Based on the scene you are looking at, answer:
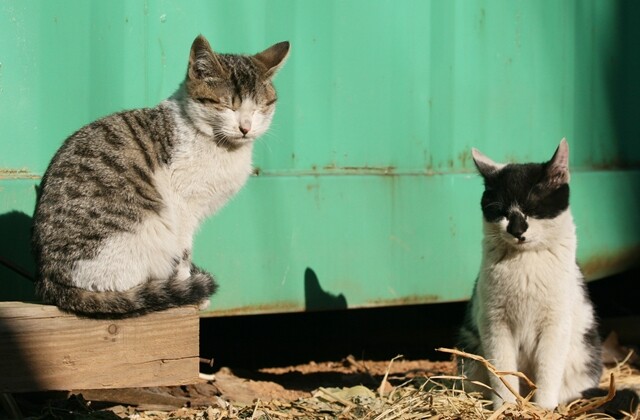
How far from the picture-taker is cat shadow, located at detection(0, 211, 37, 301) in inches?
164

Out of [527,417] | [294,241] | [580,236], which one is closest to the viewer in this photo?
[527,417]

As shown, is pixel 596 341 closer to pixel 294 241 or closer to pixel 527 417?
pixel 527 417

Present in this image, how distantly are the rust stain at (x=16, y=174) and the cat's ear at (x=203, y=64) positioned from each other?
0.92 metres

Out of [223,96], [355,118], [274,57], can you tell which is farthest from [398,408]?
[355,118]

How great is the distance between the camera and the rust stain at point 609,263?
19.1 feet

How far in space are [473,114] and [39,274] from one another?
2844 millimetres

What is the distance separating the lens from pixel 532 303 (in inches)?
161

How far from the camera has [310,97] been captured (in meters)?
4.92

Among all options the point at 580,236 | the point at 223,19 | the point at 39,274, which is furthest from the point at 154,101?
the point at 580,236

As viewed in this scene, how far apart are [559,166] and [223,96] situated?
1.61 metres

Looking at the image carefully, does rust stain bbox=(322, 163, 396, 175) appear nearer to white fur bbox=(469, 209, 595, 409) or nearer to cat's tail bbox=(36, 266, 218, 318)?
white fur bbox=(469, 209, 595, 409)

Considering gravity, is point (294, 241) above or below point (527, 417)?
above

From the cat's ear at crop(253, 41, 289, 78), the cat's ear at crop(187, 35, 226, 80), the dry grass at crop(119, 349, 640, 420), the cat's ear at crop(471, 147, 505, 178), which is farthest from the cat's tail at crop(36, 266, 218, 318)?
the cat's ear at crop(471, 147, 505, 178)

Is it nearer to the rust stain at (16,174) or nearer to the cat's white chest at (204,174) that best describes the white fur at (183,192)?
the cat's white chest at (204,174)
